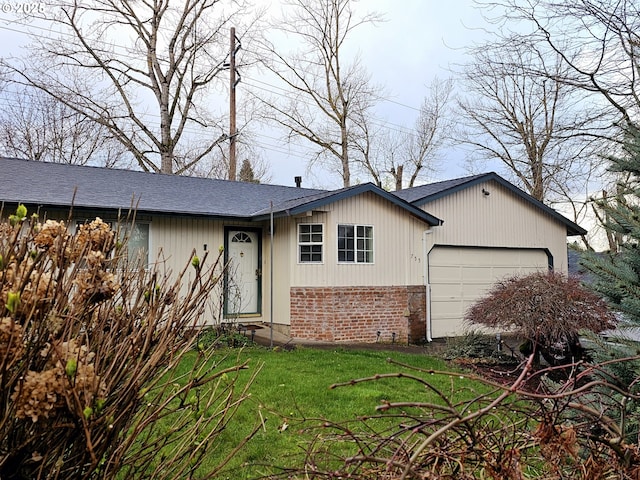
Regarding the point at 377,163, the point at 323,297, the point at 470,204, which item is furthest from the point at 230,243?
the point at 377,163

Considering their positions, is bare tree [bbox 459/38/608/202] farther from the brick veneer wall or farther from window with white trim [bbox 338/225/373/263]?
the brick veneer wall

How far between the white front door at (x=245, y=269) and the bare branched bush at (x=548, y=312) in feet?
18.8

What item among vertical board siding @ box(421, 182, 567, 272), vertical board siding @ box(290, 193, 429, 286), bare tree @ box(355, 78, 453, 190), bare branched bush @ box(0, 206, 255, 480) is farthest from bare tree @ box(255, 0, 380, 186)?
bare branched bush @ box(0, 206, 255, 480)

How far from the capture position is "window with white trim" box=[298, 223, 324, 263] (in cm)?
1117

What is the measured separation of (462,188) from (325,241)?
4703 mm

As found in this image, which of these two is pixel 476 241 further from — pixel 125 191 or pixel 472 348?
pixel 125 191

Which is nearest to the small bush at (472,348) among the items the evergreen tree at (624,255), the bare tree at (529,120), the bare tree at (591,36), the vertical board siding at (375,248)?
the vertical board siding at (375,248)

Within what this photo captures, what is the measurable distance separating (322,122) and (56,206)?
1778cm

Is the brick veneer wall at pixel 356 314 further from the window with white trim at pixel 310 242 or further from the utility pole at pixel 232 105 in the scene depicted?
the utility pole at pixel 232 105

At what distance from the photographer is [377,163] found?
27.2 metres

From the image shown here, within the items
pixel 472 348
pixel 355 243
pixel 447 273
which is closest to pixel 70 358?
pixel 472 348

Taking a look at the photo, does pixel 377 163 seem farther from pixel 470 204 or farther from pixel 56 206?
pixel 56 206

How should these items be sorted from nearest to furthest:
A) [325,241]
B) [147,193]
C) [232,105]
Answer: [325,241] → [147,193] → [232,105]

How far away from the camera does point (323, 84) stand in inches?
988
